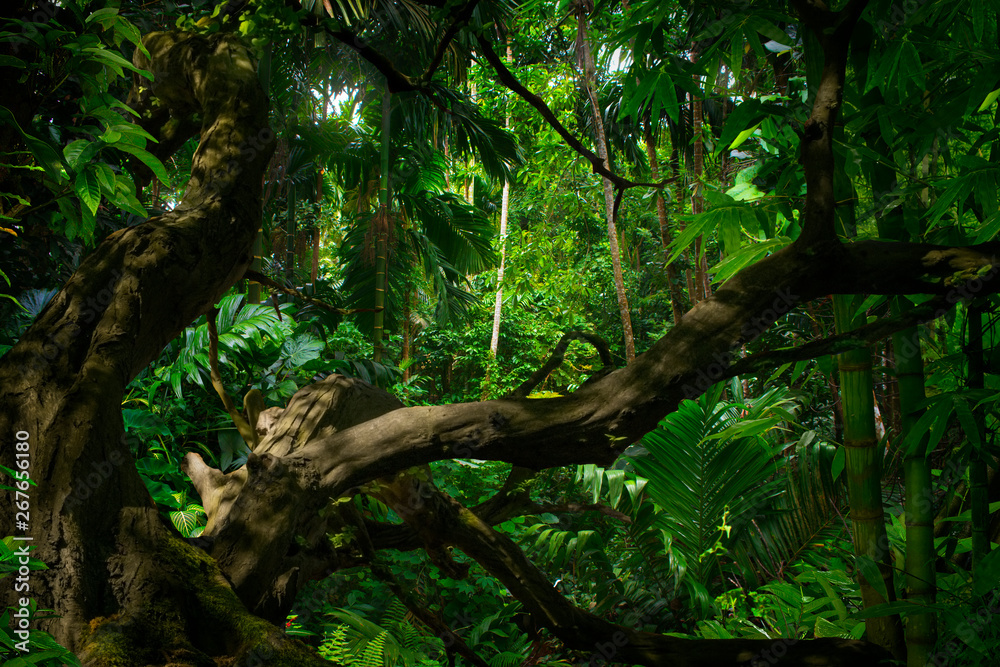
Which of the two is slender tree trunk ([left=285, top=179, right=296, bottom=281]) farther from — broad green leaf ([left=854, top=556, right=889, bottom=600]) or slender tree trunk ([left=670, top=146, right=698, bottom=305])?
broad green leaf ([left=854, top=556, right=889, bottom=600])

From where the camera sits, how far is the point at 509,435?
4.66 feet

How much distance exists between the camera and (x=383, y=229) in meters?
7.17

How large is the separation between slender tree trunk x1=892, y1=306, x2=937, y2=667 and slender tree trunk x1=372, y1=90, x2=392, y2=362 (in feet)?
18.2

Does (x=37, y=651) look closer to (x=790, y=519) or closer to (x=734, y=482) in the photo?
(x=734, y=482)

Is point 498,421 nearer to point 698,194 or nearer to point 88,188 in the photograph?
point 88,188

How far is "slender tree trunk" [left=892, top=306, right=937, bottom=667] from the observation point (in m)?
1.49

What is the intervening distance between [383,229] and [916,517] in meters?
6.28

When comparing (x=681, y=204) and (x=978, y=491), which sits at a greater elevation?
(x=681, y=204)

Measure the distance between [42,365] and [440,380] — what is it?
31.4ft

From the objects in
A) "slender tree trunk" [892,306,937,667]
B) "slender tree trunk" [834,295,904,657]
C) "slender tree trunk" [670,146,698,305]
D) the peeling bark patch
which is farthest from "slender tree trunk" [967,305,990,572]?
"slender tree trunk" [670,146,698,305]

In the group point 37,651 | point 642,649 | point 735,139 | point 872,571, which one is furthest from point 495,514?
point 37,651

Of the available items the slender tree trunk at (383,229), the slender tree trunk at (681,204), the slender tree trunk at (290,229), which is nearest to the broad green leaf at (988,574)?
the slender tree trunk at (681,204)

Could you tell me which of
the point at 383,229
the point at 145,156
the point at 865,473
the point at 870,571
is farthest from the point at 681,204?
the point at 145,156

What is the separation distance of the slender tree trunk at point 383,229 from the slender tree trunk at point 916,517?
556cm
